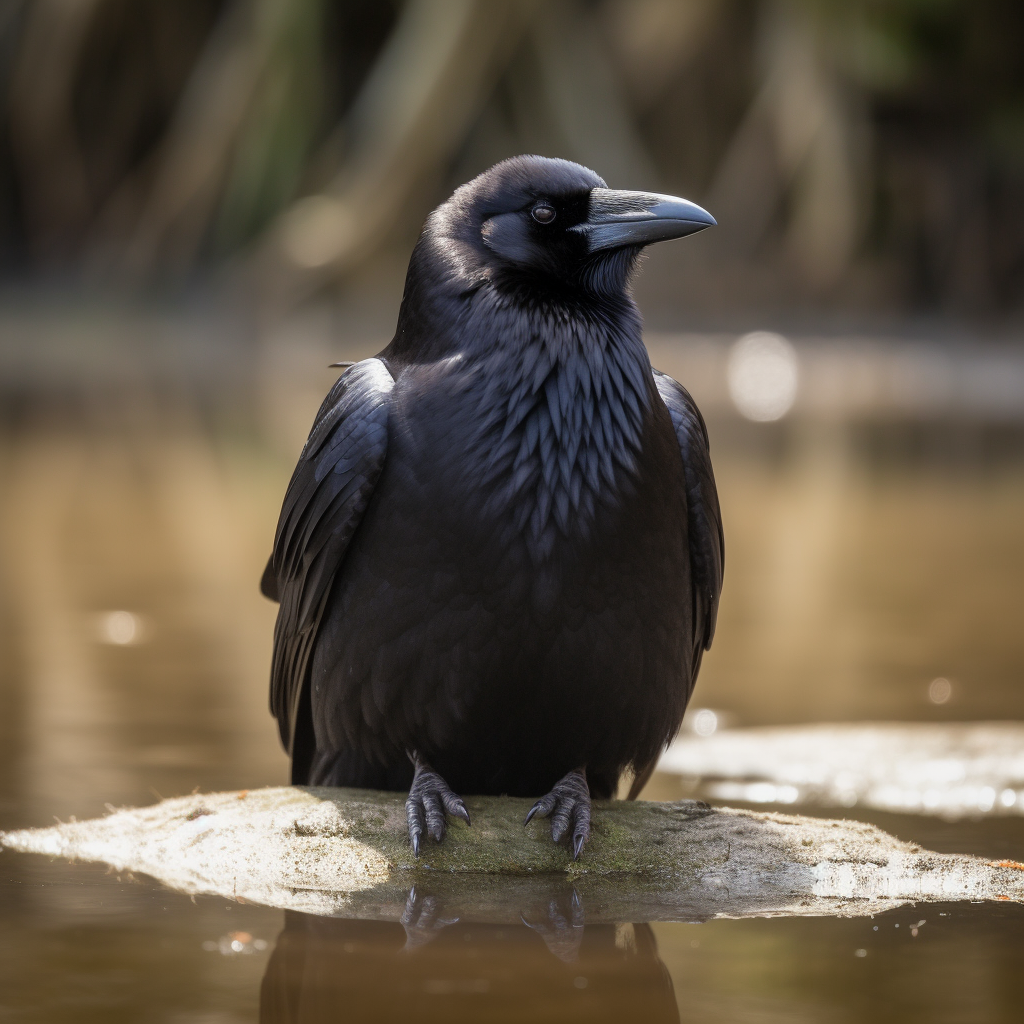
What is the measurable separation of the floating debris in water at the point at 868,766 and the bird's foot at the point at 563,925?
1.09 metres

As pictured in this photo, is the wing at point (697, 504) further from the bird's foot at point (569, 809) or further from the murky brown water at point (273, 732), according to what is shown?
the murky brown water at point (273, 732)

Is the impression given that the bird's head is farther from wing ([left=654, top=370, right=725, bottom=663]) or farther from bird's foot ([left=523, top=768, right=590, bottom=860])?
bird's foot ([left=523, top=768, right=590, bottom=860])

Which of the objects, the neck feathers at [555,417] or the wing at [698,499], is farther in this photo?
the wing at [698,499]

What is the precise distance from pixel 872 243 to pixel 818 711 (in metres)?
13.5

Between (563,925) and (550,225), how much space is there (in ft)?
4.55

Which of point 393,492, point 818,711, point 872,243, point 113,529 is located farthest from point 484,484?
point 872,243

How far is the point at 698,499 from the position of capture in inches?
137

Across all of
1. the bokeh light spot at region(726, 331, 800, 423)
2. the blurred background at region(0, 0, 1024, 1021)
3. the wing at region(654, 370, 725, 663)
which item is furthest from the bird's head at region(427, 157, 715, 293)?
the bokeh light spot at region(726, 331, 800, 423)

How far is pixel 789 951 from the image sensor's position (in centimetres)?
267

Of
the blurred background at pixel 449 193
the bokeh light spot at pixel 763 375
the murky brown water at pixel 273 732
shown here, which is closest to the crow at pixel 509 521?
the murky brown water at pixel 273 732

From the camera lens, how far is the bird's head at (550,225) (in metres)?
3.32

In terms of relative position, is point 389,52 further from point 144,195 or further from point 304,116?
point 144,195

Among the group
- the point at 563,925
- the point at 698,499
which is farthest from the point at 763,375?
the point at 563,925

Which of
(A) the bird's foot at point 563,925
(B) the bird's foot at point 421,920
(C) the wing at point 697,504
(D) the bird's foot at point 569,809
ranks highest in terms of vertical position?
(C) the wing at point 697,504
